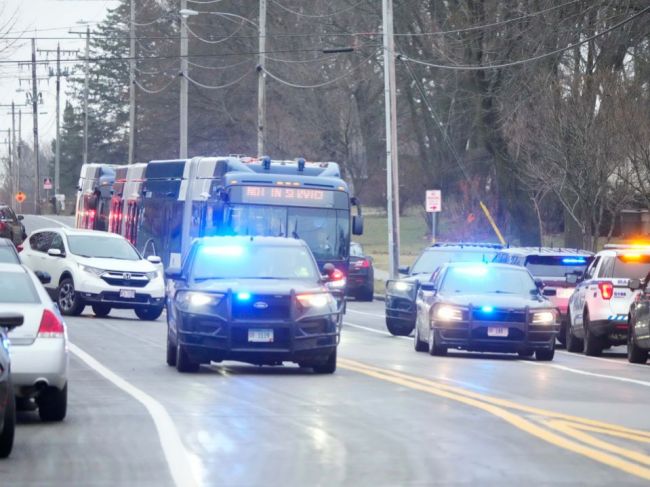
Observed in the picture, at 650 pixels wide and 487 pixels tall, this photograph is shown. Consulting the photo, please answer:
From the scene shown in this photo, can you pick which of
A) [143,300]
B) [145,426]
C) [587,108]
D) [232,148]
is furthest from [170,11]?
[145,426]

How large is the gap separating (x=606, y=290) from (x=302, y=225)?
794 cm

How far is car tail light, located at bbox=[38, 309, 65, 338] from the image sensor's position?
46.4 feet

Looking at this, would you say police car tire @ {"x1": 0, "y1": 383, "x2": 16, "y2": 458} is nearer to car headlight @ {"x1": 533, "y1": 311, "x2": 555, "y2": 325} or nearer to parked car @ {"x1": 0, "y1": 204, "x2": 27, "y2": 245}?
car headlight @ {"x1": 533, "y1": 311, "x2": 555, "y2": 325}

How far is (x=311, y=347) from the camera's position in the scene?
1969 cm

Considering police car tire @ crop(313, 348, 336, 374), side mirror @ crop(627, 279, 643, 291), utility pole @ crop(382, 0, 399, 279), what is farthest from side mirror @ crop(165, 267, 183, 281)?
utility pole @ crop(382, 0, 399, 279)

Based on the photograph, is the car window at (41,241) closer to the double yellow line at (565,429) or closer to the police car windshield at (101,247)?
the police car windshield at (101,247)

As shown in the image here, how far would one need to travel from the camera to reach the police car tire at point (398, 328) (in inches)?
1225

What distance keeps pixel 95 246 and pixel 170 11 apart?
46.4m

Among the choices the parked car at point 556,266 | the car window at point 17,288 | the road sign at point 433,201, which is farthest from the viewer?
the road sign at point 433,201

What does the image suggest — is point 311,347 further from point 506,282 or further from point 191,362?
point 506,282

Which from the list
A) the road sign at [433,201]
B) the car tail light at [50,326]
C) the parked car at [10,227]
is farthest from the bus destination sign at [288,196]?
the parked car at [10,227]

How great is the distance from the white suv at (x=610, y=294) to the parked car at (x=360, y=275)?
58.4 ft

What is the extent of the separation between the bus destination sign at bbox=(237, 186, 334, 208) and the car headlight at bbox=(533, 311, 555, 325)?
8990mm

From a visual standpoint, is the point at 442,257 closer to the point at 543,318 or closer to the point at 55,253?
the point at 543,318
